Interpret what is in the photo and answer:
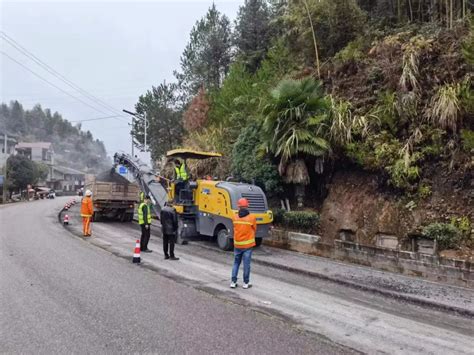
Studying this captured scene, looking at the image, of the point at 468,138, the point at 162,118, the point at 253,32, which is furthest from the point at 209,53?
the point at 468,138

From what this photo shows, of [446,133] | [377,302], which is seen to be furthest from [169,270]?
[446,133]

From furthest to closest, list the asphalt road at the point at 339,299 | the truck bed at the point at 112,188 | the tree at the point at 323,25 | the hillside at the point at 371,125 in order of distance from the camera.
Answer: the truck bed at the point at 112,188 → the tree at the point at 323,25 → the hillside at the point at 371,125 → the asphalt road at the point at 339,299

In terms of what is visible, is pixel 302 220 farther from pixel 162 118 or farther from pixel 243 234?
pixel 162 118

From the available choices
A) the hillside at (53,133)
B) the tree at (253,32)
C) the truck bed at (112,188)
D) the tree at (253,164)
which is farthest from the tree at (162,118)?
the hillside at (53,133)

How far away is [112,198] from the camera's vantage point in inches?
769

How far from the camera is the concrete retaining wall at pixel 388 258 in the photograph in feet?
29.5

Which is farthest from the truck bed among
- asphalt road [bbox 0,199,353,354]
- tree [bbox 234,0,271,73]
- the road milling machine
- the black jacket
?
tree [bbox 234,0,271,73]

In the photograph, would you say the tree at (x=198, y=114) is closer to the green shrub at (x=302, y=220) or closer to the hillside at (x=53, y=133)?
the green shrub at (x=302, y=220)

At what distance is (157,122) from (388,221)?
27.3 metres

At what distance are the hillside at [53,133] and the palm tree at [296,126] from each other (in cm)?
10483

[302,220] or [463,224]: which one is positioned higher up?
[463,224]

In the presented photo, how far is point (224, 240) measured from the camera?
1264cm

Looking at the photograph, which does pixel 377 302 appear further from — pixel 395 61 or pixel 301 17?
pixel 301 17

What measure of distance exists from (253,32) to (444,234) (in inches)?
848
